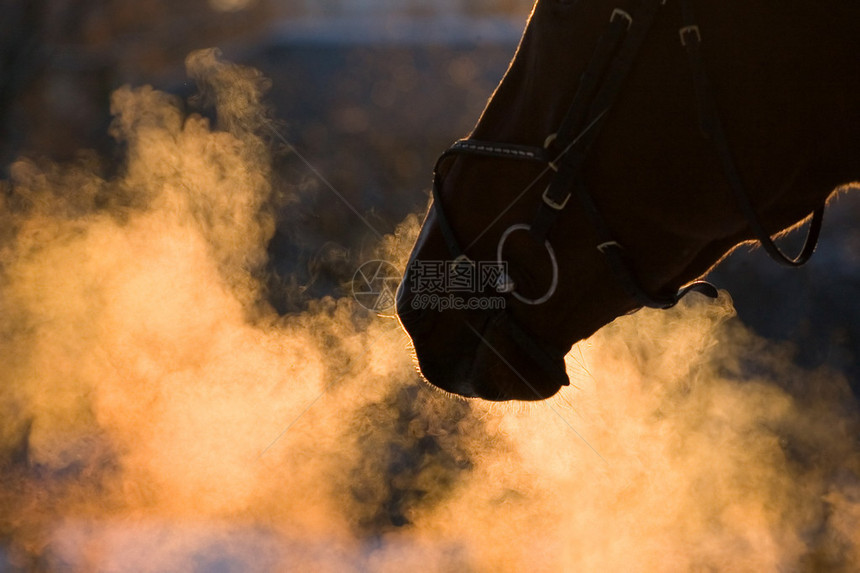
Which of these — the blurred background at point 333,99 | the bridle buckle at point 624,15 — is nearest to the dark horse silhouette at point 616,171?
the bridle buckle at point 624,15

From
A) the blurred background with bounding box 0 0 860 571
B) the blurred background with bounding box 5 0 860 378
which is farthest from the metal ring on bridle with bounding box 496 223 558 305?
the blurred background with bounding box 5 0 860 378

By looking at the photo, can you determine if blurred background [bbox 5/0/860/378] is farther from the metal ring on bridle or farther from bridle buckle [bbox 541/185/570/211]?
bridle buckle [bbox 541/185/570/211]

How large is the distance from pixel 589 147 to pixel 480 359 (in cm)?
65

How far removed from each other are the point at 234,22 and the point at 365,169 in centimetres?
281

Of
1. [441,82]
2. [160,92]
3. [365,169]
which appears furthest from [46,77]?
[441,82]

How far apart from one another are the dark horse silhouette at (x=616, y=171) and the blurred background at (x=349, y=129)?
2072 millimetres

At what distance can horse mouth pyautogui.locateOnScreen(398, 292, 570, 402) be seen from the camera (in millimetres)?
1966

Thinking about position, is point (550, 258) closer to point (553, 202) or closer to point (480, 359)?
point (553, 202)

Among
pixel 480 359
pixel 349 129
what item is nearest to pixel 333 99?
pixel 349 129

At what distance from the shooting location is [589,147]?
171 centimetres

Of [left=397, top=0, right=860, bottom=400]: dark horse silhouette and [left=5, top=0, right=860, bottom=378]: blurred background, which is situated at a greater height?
[left=397, top=0, right=860, bottom=400]: dark horse silhouette

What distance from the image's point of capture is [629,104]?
1668 mm

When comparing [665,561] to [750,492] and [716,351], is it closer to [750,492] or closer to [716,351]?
[750,492]

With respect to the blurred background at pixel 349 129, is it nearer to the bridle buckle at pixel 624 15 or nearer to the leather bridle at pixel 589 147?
the leather bridle at pixel 589 147
